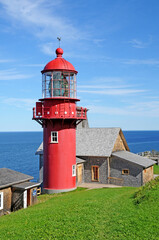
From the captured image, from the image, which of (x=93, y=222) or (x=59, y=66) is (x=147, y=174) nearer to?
(x=59, y=66)

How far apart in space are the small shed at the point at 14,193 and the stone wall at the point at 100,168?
30.2 ft

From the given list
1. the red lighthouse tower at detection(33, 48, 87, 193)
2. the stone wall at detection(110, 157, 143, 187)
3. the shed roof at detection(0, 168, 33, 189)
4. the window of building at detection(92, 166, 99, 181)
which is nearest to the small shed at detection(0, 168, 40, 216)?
the shed roof at detection(0, 168, 33, 189)

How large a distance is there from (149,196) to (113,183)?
1290cm

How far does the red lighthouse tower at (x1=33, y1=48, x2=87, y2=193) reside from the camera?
25027 mm

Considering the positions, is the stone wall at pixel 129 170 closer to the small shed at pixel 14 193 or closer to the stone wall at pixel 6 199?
the small shed at pixel 14 193

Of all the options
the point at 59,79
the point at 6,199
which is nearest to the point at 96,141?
the point at 59,79

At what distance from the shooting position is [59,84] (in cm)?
2483

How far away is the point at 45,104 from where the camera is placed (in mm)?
25500

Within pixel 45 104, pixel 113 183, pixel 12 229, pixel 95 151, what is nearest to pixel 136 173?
pixel 113 183

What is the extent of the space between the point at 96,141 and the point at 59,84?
9.77m

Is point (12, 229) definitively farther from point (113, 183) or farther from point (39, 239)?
point (113, 183)

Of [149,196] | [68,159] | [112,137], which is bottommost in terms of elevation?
[149,196]

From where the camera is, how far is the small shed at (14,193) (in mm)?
20203

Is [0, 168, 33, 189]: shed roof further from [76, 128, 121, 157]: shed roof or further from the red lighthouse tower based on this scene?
[76, 128, 121, 157]: shed roof
